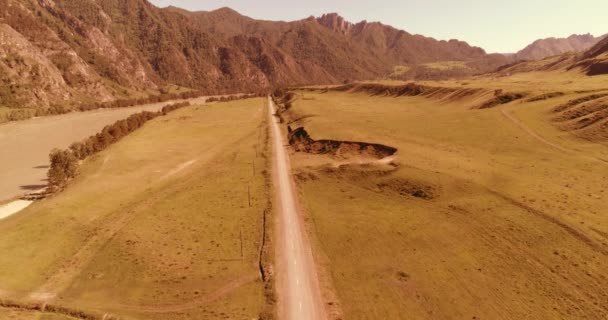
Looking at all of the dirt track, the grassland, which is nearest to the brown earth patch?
the grassland

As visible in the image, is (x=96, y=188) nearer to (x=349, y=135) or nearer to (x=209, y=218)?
(x=209, y=218)

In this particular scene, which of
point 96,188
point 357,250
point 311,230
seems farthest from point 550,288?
point 96,188

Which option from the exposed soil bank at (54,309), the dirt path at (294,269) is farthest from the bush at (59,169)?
the dirt path at (294,269)

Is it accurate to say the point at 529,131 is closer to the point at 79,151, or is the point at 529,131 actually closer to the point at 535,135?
the point at 535,135

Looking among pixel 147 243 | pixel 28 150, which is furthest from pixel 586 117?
pixel 28 150

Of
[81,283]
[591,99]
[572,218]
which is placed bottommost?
[81,283]

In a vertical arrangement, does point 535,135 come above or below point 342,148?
above
